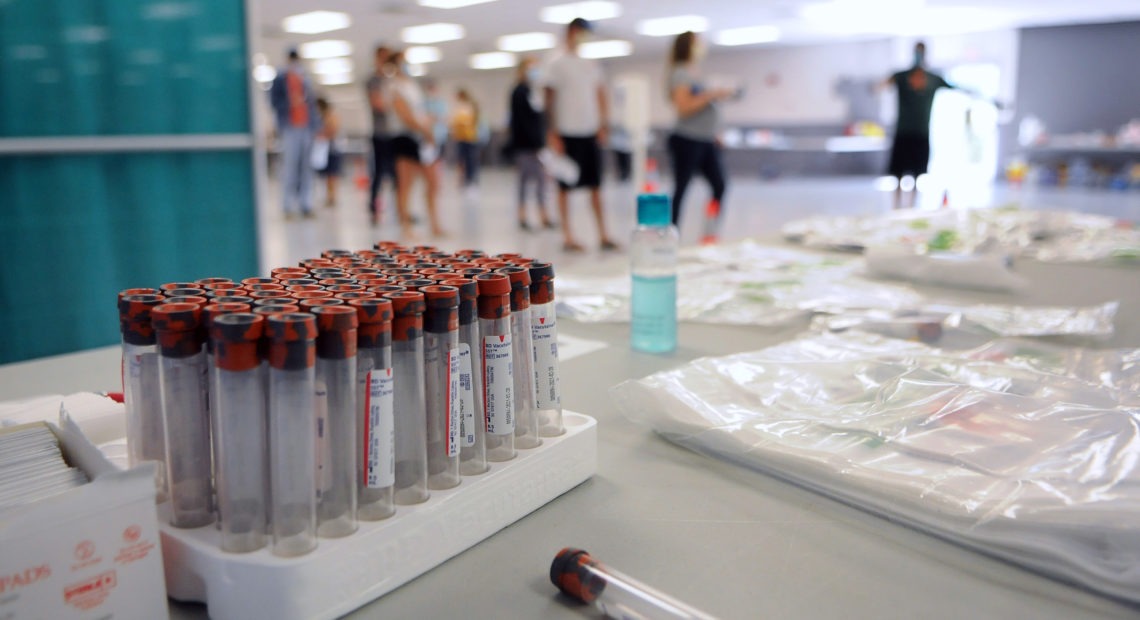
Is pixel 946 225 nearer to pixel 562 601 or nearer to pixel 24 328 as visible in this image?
pixel 562 601

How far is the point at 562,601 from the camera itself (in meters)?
0.56

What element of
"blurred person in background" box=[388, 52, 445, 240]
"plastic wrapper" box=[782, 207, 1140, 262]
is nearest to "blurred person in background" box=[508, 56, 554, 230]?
"blurred person in background" box=[388, 52, 445, 240]

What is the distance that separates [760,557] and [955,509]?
17 centimetres

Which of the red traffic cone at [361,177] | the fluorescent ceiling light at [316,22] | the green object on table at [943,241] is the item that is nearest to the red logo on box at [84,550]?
the green object on table at [943,241]

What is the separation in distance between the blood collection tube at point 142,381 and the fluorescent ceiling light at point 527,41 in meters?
11.6

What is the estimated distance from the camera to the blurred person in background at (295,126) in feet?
19.7

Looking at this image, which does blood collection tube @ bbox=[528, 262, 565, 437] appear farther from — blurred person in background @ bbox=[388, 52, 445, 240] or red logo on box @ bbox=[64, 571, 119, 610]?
blurred person in background @ bbox=[388, 52, 445, 240]

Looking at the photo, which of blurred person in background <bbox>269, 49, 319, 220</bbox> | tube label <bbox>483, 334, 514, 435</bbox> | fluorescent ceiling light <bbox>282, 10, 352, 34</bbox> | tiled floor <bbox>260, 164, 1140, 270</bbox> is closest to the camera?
tube label <bbox>483, 334, 514, 435</bbox>

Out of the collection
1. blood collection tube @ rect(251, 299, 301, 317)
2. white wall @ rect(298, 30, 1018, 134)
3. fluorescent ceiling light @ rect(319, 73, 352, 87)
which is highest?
fluorescent ceiling light @ rect(319, 73, 352, 87)

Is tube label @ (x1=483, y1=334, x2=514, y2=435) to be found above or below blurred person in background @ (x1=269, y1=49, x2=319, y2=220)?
below

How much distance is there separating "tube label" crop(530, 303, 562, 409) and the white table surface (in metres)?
0.09

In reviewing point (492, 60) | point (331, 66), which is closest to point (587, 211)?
point (492, 60)

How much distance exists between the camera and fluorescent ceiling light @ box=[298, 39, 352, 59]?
1201 centimetres

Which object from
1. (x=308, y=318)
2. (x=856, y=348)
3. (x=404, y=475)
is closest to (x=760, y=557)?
(x=404, y=475)
